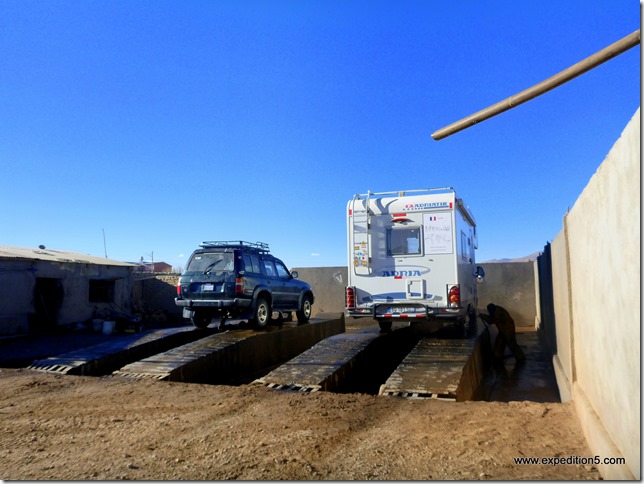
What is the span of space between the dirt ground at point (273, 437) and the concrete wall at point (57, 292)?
1134cm

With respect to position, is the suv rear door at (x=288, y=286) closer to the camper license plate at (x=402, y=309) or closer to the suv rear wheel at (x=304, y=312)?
the suv rear wheel at (x=304, y=312)

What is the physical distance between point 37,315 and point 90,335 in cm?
235

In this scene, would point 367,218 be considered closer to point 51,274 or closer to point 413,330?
point 413,330

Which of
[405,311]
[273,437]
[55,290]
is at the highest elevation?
[55,290]

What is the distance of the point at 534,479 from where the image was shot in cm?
350

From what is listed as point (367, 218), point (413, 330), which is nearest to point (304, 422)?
point (367, 218)

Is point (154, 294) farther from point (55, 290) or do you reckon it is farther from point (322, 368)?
point (322, 368)

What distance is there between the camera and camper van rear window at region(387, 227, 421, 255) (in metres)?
9.85

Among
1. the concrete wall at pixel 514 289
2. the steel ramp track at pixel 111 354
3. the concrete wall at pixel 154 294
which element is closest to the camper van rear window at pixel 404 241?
the steel ramp track at pixel 111 354

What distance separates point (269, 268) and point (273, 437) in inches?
340

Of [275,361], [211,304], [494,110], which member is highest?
[494,110]

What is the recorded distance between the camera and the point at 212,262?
11.9m

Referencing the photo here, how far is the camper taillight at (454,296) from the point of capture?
940 cm

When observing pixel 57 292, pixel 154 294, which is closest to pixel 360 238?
pixel 57 292
